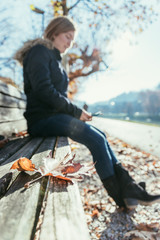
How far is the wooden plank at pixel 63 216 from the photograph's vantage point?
1.46 ft

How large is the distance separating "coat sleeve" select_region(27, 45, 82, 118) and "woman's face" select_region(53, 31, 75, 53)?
330 mm

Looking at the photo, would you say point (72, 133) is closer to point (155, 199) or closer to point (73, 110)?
point (73, 110)

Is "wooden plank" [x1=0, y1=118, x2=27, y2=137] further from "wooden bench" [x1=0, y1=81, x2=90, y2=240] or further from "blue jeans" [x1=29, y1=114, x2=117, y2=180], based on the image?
"wooden bench" [x1=0, y1=81, x2=90, y2=240]

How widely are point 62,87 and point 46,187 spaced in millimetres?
1460

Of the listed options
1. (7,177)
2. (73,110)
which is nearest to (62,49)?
(73,110)

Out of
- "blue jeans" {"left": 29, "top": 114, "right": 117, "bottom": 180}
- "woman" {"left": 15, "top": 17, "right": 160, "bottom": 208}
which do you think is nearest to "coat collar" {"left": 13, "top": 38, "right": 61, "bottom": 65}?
"woman" {"left": 15, "top": 17, "right": 160, "bottom": 208}

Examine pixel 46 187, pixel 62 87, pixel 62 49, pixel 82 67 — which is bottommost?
pixel 46 187

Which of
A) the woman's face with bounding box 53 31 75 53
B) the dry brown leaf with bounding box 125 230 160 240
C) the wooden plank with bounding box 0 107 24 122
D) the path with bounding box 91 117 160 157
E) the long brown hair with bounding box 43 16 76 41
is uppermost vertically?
the long brown hair with bounding box 43 16 76 41

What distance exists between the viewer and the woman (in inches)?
60.9

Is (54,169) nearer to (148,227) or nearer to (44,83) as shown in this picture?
(44,83)

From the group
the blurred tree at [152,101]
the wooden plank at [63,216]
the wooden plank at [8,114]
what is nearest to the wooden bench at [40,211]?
the wooden plank at [63,216]

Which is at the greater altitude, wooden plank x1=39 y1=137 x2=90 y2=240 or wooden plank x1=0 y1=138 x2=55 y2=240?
wooden plank x1=0 y1=138 x2=55 y2=240

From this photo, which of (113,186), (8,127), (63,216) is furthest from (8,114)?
(63,216)

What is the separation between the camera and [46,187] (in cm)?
74
